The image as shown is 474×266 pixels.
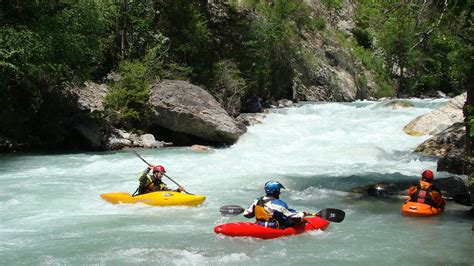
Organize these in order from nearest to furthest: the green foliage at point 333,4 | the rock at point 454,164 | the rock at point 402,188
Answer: the rock at point 402,188, the rock at point 454,164, the green foliage at point 333,4

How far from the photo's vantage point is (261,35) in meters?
23.2

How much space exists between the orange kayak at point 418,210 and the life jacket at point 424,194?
0.07 metres

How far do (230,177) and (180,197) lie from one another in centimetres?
289

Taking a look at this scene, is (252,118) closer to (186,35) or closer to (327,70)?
(186,35)

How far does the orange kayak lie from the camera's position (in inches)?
305

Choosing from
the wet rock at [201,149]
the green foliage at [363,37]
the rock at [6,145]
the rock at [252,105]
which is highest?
the green foliage at [363,37]

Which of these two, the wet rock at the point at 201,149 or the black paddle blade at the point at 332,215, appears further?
the wet rock at the point at 201,149

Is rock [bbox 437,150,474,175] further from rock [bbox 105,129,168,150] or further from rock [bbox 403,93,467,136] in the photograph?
rock [bbox 105,129,168,150]

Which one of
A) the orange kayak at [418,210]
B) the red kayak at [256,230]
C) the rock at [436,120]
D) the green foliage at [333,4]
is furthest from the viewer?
the green foliage at [333,4]

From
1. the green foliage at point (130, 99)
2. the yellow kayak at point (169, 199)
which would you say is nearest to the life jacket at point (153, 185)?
the yellow kayak at point (169, 199)

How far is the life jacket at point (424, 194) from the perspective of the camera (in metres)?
7.91

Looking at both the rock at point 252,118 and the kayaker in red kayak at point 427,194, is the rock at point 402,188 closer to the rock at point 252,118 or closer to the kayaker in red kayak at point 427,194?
the kayaker in red kayak at point 427,194

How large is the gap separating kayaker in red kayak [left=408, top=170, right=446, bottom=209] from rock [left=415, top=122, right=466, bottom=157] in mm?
5197

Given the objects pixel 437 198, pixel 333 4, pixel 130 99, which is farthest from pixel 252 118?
pixel 333 4
